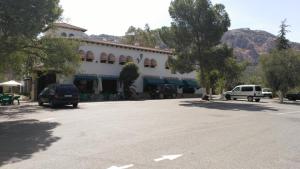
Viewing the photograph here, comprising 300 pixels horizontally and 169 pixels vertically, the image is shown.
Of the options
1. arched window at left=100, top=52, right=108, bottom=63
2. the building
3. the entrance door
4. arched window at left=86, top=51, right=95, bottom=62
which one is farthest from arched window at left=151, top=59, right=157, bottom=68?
the entrance door

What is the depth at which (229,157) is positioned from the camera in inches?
365

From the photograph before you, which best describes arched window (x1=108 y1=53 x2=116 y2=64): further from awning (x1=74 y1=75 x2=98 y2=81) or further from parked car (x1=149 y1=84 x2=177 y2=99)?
parked car (x1=149 y1=84 x2=177 y2=99)

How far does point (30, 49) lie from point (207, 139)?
596 inches

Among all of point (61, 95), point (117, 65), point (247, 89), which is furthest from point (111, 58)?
point (61, 95)

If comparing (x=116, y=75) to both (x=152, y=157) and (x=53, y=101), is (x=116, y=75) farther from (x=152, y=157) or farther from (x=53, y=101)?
(x=152, y=157)

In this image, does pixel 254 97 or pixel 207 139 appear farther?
pixel 254 97

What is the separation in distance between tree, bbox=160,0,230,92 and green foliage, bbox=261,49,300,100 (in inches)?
294

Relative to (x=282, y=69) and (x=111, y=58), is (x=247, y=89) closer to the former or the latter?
(x=282, y=69)

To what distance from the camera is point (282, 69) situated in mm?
45875

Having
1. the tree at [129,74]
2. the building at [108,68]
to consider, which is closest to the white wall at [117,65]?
the building at [108,68]

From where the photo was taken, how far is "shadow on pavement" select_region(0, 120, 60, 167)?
9.59 metres

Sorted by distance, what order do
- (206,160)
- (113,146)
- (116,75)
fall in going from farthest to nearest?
(116,75) < (113,146) < (206,160)

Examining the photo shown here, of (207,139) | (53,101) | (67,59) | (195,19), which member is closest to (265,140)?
(207,139)

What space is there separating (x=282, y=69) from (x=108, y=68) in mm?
20229
